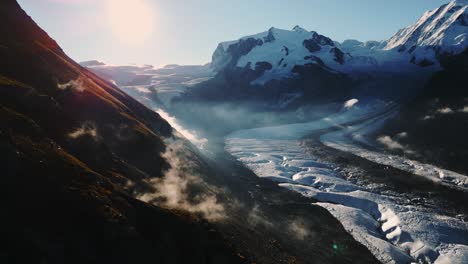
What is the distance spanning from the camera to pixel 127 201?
170ft

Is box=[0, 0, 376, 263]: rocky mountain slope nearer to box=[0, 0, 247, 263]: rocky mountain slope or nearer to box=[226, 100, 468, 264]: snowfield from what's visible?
box=[0, 0, 247, 263]: rocky mountain slope

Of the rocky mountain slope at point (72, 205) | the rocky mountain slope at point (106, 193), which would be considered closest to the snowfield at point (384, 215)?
A: the rocky mountain slope at point (106, 193)

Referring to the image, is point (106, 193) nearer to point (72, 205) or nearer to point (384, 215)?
point (72, 205)

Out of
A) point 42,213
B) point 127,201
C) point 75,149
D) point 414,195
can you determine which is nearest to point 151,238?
point 127,201

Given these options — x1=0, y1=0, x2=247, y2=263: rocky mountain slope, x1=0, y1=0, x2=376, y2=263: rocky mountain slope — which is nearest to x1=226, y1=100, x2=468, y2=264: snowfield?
x1=0, y1=0, x2=376, y2=263: rocky mountain slope

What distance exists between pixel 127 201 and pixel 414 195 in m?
90.8

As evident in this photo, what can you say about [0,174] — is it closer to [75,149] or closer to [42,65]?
[75,149]

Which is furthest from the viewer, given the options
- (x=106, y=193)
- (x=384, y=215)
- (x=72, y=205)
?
(x=384, y=215)

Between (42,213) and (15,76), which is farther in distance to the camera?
(15,76)

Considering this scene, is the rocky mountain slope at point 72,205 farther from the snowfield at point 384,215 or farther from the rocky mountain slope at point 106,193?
the snowfield at point 384,215

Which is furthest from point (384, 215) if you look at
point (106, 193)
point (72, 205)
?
point (72, 205)

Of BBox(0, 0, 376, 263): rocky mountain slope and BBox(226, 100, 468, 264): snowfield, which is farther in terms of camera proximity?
BBox(226, 100, 468, 264): snowfield

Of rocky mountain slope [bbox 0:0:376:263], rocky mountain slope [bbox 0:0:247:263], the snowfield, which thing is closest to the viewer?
rocky mountain slope [bbox 0:0:247:263]

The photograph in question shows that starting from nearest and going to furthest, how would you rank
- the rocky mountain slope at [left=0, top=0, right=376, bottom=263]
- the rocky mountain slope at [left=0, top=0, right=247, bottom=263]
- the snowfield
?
the rocky mountain slope at [left=0, top=0, right=247, bottom=263]
the rocky mountain slope at [left=0, top=0, right=376, bottom=263]
the snowfield
